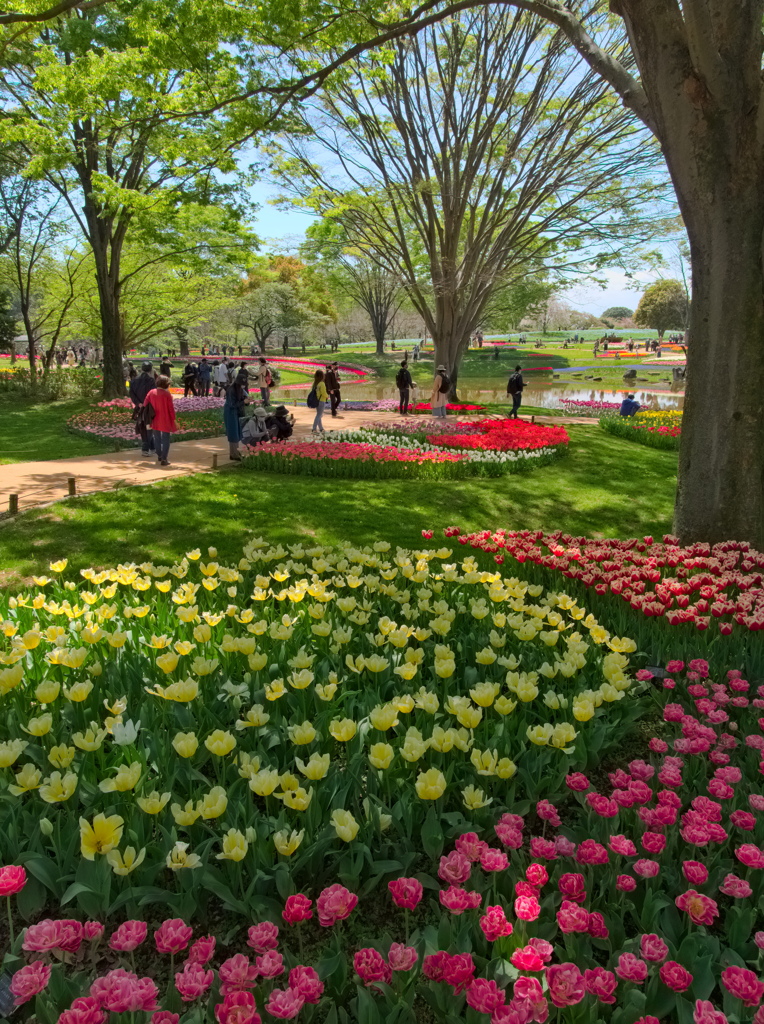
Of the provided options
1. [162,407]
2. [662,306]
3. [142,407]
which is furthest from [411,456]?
[662,306]

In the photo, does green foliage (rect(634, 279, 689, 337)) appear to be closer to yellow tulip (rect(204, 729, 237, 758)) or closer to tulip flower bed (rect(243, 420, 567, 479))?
tulip flower bed (rect(243, 420, 567, 479))

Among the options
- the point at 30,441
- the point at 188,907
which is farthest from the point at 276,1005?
the point at 30,441

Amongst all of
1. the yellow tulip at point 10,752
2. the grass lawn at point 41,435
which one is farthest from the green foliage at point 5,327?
the yellow tulip at point 10,752

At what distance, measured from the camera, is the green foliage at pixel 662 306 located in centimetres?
7538

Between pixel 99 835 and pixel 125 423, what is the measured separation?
51.5 feet

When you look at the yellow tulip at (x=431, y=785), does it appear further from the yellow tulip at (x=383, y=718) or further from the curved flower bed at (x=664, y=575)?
the curved flower bed at (x=664, y=575)

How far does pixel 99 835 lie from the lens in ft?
5.92

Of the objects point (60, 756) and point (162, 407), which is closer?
point (60, 756)

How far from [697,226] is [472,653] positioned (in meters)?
4.24

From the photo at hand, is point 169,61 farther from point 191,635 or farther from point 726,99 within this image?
point 191,635

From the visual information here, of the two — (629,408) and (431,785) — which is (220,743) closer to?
(431,785)

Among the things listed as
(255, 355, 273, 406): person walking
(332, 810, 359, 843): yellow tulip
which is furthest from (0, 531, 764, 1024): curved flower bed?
(255, 355, 273, 406): person walking

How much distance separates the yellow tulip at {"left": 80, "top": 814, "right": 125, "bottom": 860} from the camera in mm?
1783

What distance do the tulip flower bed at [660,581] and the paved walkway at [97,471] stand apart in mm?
6139
